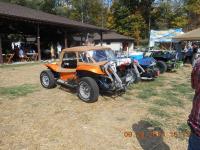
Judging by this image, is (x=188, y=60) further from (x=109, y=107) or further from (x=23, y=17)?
(x=109, y=107)

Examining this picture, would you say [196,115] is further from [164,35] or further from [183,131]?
[164,35]

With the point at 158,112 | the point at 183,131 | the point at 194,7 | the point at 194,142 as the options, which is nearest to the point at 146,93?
the point at 158,112

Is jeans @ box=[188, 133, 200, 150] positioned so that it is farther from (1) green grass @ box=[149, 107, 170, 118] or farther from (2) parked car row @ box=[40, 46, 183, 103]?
(2) parked car row @ box=[40, 46, 183, 103]

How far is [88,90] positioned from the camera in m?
7.21

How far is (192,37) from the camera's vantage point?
1977 centimetres

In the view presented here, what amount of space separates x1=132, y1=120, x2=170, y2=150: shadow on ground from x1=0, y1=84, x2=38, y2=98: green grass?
447 cm

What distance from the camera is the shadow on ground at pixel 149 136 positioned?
4.50 meters

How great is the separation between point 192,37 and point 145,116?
50.7ft

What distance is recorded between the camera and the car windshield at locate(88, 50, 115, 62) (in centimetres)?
805

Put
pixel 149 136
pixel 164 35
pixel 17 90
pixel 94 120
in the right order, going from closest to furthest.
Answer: pixel 149 136 < pixel 94 120 < pixel 17 90 < pixel 164 35

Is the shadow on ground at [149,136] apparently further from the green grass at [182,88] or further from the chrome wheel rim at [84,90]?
the green grass at [182,88]

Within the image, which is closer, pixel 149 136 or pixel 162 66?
pixel 149 136

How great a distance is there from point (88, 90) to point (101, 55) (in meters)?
1.59


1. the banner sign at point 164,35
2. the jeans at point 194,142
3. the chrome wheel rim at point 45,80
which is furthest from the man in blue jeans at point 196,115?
the banner sign at point 164,35
